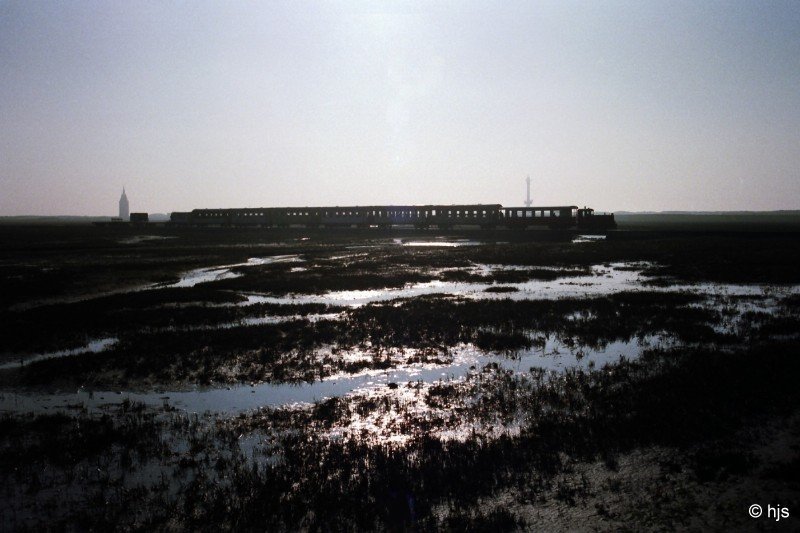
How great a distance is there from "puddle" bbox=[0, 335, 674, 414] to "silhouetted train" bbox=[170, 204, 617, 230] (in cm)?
7048

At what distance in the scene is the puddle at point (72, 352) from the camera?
1430cm

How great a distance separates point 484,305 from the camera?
22422 millimetres

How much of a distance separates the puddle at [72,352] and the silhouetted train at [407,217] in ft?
238

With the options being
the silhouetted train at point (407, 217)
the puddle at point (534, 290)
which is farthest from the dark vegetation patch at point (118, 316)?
the silhouetted train at point (407, 217)

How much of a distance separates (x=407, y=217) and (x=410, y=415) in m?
87.2

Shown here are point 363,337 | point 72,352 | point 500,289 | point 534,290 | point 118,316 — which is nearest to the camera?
point 72,352

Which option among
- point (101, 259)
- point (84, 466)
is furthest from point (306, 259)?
point (84, 466)

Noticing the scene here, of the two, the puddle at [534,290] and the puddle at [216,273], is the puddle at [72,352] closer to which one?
the puddle at [534,290]

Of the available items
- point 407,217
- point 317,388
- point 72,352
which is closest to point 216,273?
point 72,352

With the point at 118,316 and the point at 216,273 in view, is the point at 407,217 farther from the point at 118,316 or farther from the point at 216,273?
the point at 118,316

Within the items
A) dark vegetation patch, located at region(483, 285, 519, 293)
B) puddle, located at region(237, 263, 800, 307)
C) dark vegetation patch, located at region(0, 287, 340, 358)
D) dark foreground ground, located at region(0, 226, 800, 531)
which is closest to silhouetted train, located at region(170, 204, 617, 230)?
puddle, located at region(237, 263, 800, 307)

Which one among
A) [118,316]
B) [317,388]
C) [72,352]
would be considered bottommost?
[317,388]

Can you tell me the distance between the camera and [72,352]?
15.5 metres

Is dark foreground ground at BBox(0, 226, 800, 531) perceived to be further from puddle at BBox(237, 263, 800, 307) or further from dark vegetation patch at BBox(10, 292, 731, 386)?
puddle at BBox(237, 263, 800, 307)
